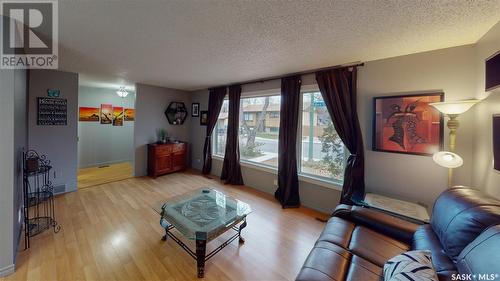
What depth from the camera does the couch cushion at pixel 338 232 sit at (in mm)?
1538

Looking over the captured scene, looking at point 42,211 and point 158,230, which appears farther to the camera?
point 42,211

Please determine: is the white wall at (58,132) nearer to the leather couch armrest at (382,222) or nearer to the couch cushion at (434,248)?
the leather couch armrest at (382,222)

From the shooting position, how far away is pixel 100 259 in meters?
1.90

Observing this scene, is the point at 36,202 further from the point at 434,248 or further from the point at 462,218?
the point at 462,218

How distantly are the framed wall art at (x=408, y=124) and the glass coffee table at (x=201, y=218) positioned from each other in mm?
2018

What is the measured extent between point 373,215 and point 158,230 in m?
2.46

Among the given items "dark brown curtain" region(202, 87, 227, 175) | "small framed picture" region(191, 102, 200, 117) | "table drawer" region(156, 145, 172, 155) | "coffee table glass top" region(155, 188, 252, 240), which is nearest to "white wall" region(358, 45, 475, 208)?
"coffee table glass top" region(155, 188, 252, 240)

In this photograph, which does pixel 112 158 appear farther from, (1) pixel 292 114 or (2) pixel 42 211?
(1) pixel 292 114

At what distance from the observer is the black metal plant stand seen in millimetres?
2213

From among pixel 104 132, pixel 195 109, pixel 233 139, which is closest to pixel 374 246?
pixel 233 139

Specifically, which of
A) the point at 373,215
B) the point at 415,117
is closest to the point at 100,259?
the point at 373,215

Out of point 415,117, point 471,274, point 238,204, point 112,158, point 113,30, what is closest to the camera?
Result: point 471,274

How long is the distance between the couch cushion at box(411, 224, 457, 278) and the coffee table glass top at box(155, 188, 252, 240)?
152 cm

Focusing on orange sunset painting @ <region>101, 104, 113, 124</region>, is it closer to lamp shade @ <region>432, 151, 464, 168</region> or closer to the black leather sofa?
the black leather sofa
